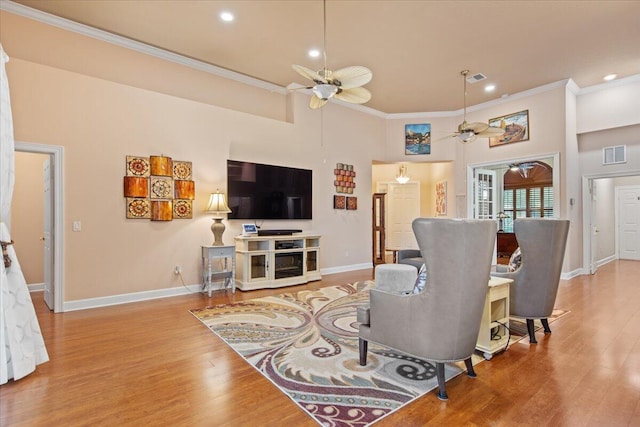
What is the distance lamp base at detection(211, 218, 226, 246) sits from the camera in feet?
16.4

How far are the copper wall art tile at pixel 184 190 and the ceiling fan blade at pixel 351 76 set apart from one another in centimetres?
294

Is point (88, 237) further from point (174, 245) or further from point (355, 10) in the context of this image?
point (355, 10)

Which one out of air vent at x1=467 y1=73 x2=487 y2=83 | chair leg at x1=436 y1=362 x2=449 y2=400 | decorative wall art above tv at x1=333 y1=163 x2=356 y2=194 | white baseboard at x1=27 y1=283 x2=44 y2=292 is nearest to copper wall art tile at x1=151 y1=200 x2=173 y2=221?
white baseboard at x1=27 y1=283 x2=44 y2=292

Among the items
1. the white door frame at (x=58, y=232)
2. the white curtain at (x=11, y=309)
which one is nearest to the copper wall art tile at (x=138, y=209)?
the white door frame at (x=58, y=232)

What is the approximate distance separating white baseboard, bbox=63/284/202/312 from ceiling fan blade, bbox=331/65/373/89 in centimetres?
378

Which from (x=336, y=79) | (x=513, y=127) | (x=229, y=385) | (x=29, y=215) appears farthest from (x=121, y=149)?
(x=513, y=127)

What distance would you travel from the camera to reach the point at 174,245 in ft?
15.9

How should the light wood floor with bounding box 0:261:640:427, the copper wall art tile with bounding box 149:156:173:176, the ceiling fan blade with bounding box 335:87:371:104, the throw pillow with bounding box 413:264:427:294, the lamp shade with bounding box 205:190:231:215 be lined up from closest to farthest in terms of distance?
the light wood floor with bounding box 0:261:640:427, the throw pillow with bounding box 413:264:427:294, the ceiling fan blade with bounding box 335:87:371:104, the copper wall art tile with bounding box 149:156:173:176, the lamp shade with bounding box 205:190:231:215

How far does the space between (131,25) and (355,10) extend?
9.92 ft

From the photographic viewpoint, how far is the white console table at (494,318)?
267 centimetres

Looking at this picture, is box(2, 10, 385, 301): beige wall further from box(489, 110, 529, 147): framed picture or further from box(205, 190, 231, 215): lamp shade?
box(489, 110, 529, 147): framed picture

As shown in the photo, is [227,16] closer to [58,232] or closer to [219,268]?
[58,232]

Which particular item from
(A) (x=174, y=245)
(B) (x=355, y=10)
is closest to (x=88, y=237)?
(A) (x=174, y=245)

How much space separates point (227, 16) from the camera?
4074mm
